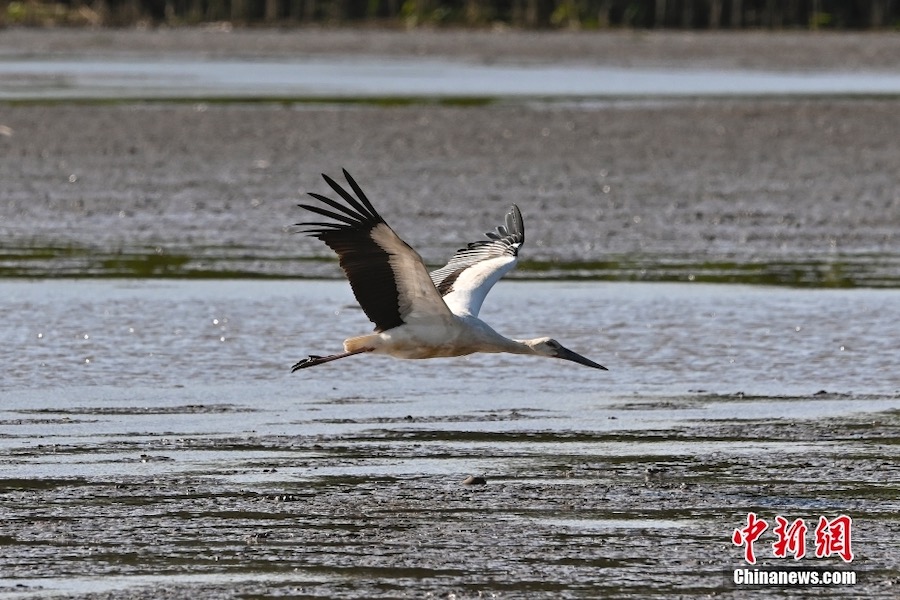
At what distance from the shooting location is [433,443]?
26.3ft

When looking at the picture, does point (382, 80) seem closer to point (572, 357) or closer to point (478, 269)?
point (478, 269)

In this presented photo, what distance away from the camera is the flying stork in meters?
7.86

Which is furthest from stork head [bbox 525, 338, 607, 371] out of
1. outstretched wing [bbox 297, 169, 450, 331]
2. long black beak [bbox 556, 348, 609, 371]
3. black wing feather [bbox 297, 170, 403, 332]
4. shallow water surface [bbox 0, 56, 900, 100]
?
shallow water surface [bbox 0, 56, 900, 100]

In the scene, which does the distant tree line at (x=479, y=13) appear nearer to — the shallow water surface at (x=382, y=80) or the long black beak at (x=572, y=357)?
the shallow water surface at (x=382, y=80)

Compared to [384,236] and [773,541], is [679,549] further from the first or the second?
[384,236]

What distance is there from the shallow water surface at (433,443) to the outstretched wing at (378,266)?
0.51 meters

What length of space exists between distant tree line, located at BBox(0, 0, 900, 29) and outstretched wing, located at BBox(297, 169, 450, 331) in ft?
101

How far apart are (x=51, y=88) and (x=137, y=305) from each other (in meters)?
15.4

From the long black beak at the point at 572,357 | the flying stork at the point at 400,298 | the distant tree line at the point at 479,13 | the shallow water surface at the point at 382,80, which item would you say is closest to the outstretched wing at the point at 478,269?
the flying stork at the point at 400,298

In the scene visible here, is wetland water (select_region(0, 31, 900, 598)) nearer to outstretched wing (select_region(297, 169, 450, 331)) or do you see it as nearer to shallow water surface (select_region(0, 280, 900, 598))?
shallow water surface (select_region(0, 280, 900, 598))

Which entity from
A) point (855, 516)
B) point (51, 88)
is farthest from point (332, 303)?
point (51, 88)

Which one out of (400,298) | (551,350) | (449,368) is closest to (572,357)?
(551,350)

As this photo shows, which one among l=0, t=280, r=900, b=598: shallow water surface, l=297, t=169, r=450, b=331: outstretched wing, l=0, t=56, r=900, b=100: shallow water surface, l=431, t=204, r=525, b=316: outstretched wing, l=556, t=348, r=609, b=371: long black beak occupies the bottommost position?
l=0, t=56, r=900, b=100: shallow water surface

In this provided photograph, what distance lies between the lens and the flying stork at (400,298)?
7859mm
